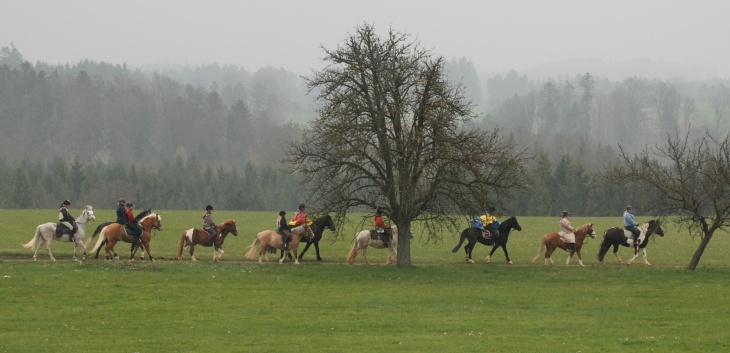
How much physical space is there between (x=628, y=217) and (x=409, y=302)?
14.4m

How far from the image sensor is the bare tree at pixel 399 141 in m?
38.0

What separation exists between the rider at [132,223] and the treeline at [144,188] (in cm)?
6506

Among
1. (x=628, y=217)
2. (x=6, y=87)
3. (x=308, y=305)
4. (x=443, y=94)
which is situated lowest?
(x=308, y=305)

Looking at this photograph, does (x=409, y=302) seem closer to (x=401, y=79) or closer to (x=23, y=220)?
(x=401, y=79)

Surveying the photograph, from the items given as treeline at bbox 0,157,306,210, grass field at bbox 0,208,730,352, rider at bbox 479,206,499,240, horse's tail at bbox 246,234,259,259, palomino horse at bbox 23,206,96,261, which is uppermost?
treeline at bbox 0,157,306,210

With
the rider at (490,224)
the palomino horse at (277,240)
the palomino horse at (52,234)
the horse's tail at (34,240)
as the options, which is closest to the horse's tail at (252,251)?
the palomino horse at (277,240)

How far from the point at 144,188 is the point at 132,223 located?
75292 mm

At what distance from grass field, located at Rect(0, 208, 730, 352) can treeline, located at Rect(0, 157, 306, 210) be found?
62254 millimetres

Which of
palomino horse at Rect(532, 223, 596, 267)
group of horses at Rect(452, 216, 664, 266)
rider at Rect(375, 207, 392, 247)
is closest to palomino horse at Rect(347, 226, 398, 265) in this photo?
rider at Rect(375, 207, 392, 247)

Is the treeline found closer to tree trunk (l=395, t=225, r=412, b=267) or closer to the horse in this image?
the horse

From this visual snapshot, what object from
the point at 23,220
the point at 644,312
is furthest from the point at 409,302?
the point at 23,220

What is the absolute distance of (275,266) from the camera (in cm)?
3906

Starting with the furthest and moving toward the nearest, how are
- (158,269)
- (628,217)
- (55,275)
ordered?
(628,217) → (158,269) → (55,275)

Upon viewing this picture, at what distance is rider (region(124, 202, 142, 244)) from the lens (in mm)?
38094
